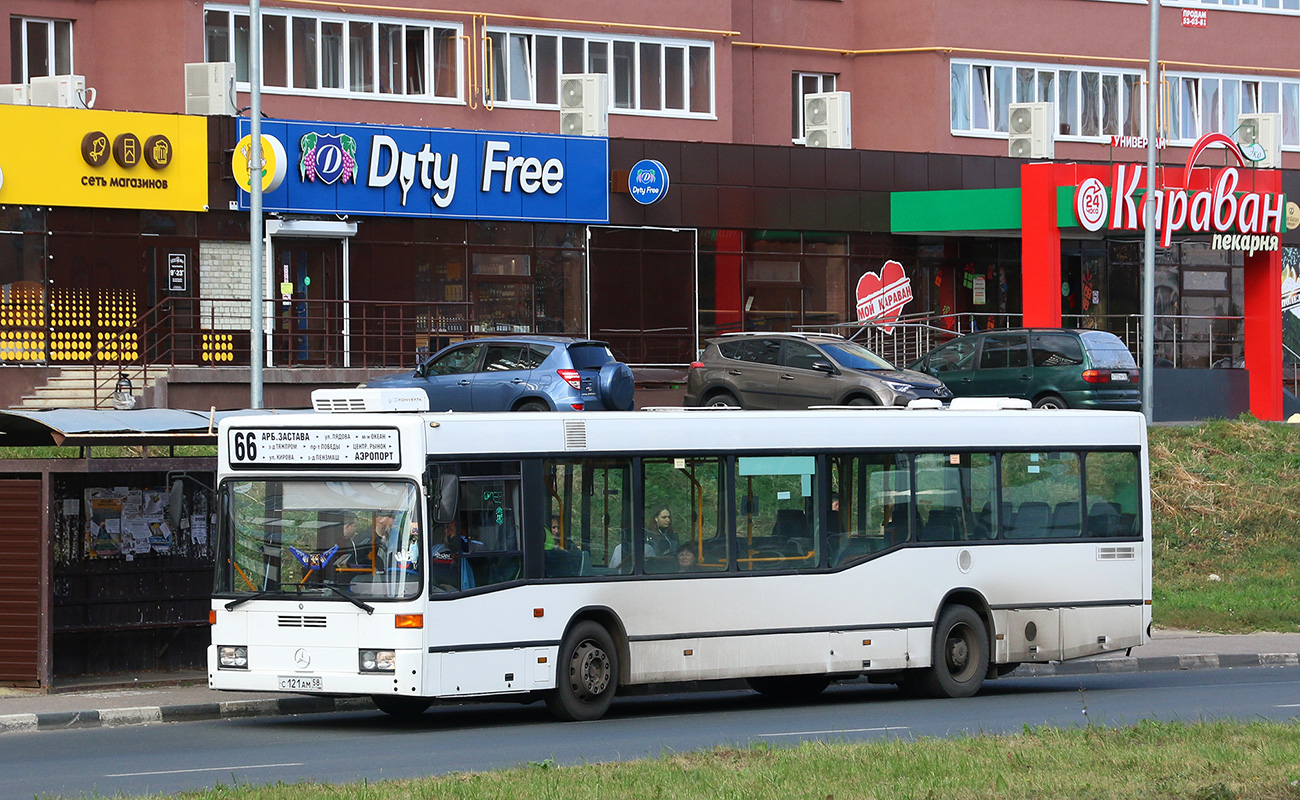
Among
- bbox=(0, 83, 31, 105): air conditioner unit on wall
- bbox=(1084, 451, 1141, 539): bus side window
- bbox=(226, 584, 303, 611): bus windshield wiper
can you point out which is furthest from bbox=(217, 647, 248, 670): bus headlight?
bbox=(0, 83, 31, 105): air conditioner unit on wall

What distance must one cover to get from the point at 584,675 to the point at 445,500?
202 centimetres

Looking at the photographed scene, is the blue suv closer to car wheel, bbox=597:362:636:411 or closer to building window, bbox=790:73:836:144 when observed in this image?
car wheel, bbox=597:362:636:411

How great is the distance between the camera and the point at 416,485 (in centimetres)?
1422

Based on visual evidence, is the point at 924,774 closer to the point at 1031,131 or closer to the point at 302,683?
the point at 302,683

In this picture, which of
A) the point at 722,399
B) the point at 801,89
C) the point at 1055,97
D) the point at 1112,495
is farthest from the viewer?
the point at 1055,97

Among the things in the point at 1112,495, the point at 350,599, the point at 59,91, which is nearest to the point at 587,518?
the point at 350,599

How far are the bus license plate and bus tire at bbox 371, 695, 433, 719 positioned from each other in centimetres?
99

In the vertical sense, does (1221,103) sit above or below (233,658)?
above

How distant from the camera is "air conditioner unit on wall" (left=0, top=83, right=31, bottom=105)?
34500 millimetres

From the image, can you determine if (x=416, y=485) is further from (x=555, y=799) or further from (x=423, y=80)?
(x=423, y=80)

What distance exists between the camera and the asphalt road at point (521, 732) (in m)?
12.1

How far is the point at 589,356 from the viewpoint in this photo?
28219 millimetres

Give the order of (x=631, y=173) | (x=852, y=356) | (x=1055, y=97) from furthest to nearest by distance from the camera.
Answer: (x=1055, y=97)
(x=631, y=173)
(x=852, y=356)

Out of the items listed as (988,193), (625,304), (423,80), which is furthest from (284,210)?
(988,193)
